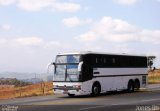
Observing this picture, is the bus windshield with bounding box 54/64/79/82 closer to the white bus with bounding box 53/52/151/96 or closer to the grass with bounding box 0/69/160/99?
the white bus with bounding box 53/52/151/96

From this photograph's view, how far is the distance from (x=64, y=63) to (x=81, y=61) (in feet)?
4.33

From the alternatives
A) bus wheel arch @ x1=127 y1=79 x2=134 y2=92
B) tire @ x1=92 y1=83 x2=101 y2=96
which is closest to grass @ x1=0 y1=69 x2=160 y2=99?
bus wheel arch @ x1=127 y1=79 x2=134 y2=92

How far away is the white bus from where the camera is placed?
100ft

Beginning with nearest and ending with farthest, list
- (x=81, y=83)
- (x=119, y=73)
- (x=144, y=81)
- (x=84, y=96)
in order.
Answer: (x=81, y=83), (x=84, y=96), (x=119, y=73), (x=144, y=81)

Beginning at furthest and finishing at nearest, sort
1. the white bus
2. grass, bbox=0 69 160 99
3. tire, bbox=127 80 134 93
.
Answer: grass, bbox=0 69 160 99
tire, bbox=127 80 134 93
the white bus

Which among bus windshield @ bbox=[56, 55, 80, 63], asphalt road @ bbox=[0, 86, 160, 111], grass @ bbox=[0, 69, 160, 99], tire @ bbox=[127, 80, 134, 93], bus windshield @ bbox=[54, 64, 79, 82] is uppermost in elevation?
bus windshield @ bbox=[56, 55, 80, 63]

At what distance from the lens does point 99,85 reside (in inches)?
1270

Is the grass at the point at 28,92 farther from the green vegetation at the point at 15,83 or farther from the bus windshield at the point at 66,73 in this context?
the green vegetation at the point at 15,83

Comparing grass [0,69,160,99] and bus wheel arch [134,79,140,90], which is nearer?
bus wheel arch [134,79,140,90]

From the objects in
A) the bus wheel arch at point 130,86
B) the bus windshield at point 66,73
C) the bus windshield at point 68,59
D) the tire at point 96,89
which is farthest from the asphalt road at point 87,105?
the bus wheel arch at point 130,86

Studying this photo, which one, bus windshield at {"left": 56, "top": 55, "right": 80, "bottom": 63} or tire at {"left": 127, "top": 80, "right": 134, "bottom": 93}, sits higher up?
bus windshield at {"left": 56, "top": 55, "right": 80, "bottom": 63}

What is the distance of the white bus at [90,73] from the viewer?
30.5 meters

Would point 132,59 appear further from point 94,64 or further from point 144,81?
point 94,64

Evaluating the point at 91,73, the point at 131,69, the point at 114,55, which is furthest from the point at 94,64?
the point at 131,69
